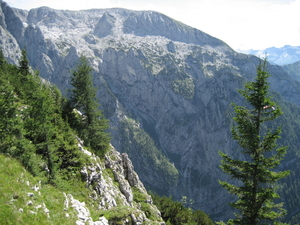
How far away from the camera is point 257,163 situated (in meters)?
17.0

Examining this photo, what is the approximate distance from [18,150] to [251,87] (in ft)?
66.7

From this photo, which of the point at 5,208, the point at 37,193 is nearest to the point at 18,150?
the point at 37,193

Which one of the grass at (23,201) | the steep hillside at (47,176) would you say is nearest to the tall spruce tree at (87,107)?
the steep hillside at (47,176)

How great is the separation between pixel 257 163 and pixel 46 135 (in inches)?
786

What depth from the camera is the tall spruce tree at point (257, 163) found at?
1658 centimetres

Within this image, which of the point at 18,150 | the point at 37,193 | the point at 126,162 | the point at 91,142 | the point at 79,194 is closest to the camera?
the point at 37,193

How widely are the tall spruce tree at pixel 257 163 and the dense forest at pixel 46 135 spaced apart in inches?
476

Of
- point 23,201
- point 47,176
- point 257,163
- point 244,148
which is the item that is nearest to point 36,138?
point 47,176

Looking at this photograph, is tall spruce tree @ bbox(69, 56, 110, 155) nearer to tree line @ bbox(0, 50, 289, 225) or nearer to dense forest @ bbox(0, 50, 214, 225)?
dense forest @ bbox(0, 50, 214, 225)

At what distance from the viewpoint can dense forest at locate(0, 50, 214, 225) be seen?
15962mm

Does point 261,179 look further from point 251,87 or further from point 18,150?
point 18,150

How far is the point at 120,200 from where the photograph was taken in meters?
29.3

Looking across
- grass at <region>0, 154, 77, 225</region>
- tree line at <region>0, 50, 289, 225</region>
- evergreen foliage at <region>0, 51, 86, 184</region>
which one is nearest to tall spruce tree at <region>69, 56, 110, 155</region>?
evergreen foliage at <region>0, 51, 86, 184</region>

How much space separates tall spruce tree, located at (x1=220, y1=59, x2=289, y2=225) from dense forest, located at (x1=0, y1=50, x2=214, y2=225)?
12.1m
